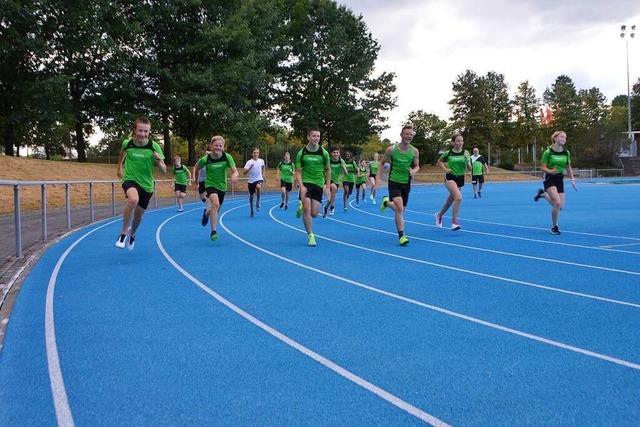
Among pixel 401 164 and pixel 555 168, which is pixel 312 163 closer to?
pixel 401 164

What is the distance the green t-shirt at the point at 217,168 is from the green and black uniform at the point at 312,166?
1347 millimetres

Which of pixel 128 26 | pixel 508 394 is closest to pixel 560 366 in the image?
pixel 508 394

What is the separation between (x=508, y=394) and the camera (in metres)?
3.22

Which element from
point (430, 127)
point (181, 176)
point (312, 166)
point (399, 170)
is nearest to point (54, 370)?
point (312, 166)

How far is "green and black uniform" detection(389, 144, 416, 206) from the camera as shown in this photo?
9.89m

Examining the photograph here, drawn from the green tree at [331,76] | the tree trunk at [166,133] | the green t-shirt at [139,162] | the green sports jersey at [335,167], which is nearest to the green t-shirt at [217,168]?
the green t-shirt at [139,162]

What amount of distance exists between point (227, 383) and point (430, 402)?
47.2 inches

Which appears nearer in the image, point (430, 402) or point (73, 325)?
point (430, 402)

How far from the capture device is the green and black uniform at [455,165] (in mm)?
12148

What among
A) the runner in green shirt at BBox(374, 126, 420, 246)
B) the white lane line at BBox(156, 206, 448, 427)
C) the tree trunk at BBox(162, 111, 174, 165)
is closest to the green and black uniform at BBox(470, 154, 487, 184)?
the runner in green shirt at BBox(374, 126, 420, 246)

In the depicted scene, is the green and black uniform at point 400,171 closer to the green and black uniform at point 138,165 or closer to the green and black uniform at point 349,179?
the green and black uniform at point 138,165

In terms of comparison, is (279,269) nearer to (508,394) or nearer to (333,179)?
(508,394)

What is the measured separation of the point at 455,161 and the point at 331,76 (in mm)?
38338

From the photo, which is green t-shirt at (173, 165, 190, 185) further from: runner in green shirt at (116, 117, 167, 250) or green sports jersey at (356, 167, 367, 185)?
runner in green shirt at (116, 117, 167, 250)
